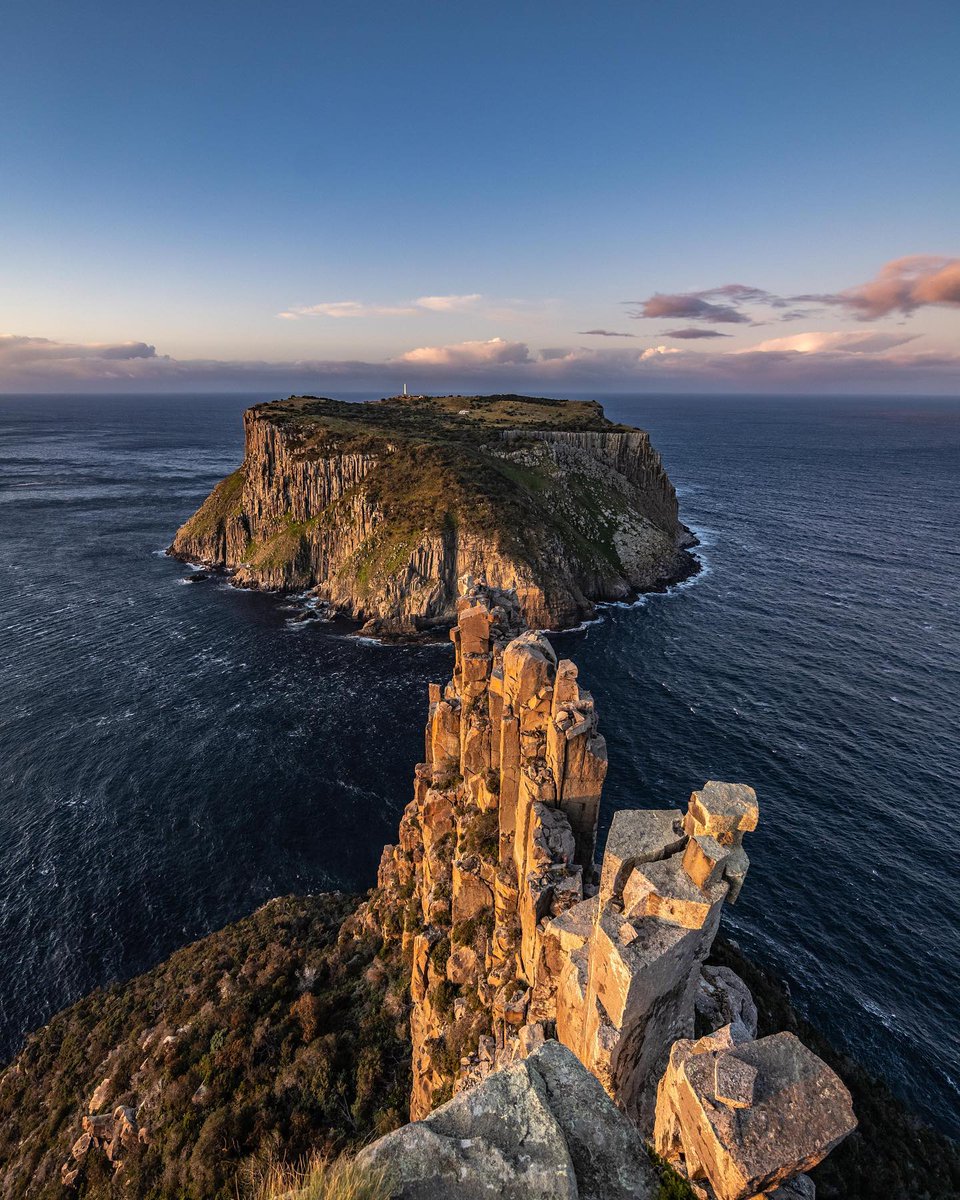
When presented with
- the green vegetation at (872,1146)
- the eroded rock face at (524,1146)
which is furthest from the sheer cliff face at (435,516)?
the eroded rock face at (524,1146)

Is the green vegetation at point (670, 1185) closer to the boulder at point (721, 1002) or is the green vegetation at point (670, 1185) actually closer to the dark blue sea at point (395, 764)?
the boulder at point (721, 1002)

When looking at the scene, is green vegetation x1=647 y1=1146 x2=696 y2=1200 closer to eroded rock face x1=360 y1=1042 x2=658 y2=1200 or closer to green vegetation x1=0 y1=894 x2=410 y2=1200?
eroded rock face x1=360 y1=1042 x2=658 y2=1200

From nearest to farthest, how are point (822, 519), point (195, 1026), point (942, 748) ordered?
1. point (195, 1026)
2. point (942, 748)
3. point (822, 519)

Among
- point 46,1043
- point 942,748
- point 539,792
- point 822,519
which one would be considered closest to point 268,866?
point 46,1043

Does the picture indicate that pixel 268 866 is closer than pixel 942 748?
Yes

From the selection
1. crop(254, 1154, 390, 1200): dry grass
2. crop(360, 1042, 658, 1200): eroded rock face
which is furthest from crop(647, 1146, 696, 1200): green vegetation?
crop(254, 1154, 390, 1200): dry grass

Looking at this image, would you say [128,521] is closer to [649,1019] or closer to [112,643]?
[112,643]

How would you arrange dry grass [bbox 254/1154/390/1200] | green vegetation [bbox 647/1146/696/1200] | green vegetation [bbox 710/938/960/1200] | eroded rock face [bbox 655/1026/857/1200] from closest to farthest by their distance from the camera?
dry grass [bbox 254/1154/390/1200]
green vegetation [bbox 647/1146/696/1200]
eroded rock face [bbox 655/1026/857/1200]
green vegetation [bbox 710/938/960/1200]
